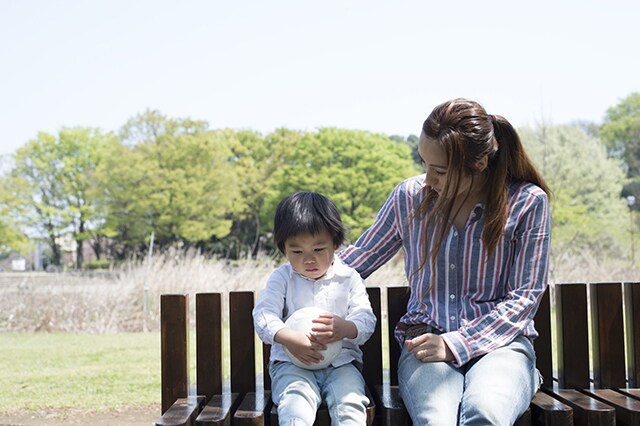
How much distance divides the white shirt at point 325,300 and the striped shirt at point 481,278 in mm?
206

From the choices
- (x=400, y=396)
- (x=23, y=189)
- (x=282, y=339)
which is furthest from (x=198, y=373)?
(x=23, y=189)

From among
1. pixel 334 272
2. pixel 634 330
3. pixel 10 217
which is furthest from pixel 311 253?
pixel 10 217

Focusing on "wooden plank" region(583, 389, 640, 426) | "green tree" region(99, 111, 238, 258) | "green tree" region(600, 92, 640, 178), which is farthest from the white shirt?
"green tree" region(600, 92, 640, 178)

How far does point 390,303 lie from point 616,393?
883 mm

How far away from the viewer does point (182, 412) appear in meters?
2.32

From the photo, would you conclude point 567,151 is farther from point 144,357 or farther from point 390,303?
point 390,303

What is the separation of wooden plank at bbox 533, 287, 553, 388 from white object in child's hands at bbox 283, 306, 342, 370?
2.78 feet

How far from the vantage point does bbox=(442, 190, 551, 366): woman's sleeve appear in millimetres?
2389

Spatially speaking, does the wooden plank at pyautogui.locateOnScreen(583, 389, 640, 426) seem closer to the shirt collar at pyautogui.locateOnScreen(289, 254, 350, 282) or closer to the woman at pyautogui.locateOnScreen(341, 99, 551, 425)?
the woman at pyautogui.locateOnScreen(341, 99, 551, 425)

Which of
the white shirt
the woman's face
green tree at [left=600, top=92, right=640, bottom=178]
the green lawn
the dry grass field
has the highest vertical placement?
green tree at [left=600, top=92, right=640, bottom=178]

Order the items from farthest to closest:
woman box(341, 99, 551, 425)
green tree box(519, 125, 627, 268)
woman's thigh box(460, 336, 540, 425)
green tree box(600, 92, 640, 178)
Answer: green tree box(600, 92, 640, 178) → green tree box(519, 125, 627, 268) → woman box(341, 99, 551, 425) → woman's thigh box(460, 336, 540, 425)

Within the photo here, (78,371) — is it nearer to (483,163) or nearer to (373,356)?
(373,356)

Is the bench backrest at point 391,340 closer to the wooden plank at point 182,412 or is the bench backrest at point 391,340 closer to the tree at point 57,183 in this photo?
the wooden plank at point 182,412

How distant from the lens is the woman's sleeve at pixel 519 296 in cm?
239
